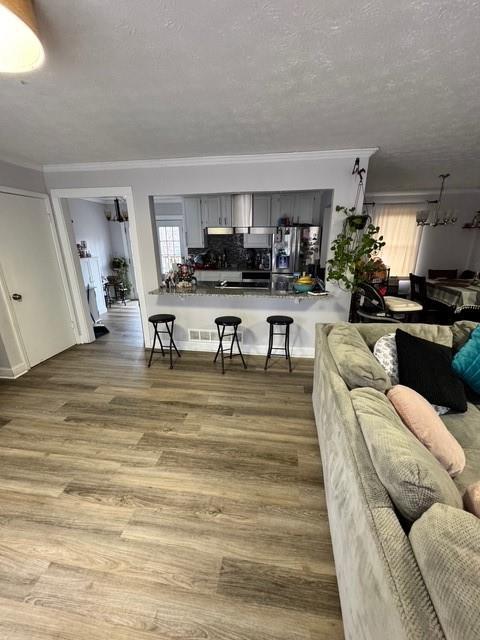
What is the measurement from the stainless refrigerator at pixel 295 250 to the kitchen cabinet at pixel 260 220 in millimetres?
363

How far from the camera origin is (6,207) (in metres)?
3.08

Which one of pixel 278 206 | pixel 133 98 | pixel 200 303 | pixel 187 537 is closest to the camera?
pixel 187 537

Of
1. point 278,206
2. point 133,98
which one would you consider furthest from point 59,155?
point 278,206

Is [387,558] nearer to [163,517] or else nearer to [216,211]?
[163,517]

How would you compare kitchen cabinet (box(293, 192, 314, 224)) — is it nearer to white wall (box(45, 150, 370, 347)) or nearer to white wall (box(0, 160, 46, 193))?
white wall (box(45, 150, 370, 347))

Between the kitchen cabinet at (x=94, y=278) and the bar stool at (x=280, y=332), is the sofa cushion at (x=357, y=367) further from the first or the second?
the kitchen cabinet at (x=94, y=278)

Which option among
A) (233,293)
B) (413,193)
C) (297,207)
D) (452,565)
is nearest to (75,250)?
(233,293)

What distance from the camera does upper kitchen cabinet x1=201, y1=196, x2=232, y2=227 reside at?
546 cm

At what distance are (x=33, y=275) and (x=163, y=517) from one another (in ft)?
11.1

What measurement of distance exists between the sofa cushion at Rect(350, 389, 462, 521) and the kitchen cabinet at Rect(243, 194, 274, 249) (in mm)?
4898

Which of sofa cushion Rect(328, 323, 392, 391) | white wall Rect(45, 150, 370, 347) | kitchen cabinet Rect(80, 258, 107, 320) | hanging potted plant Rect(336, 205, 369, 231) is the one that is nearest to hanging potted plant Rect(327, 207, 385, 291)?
hanging potted plant Rect(336, 205, 369, 231)

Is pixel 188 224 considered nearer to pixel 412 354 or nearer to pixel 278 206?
pixel 278 206

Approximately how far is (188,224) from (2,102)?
4.04 meters

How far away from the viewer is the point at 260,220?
5.43m
